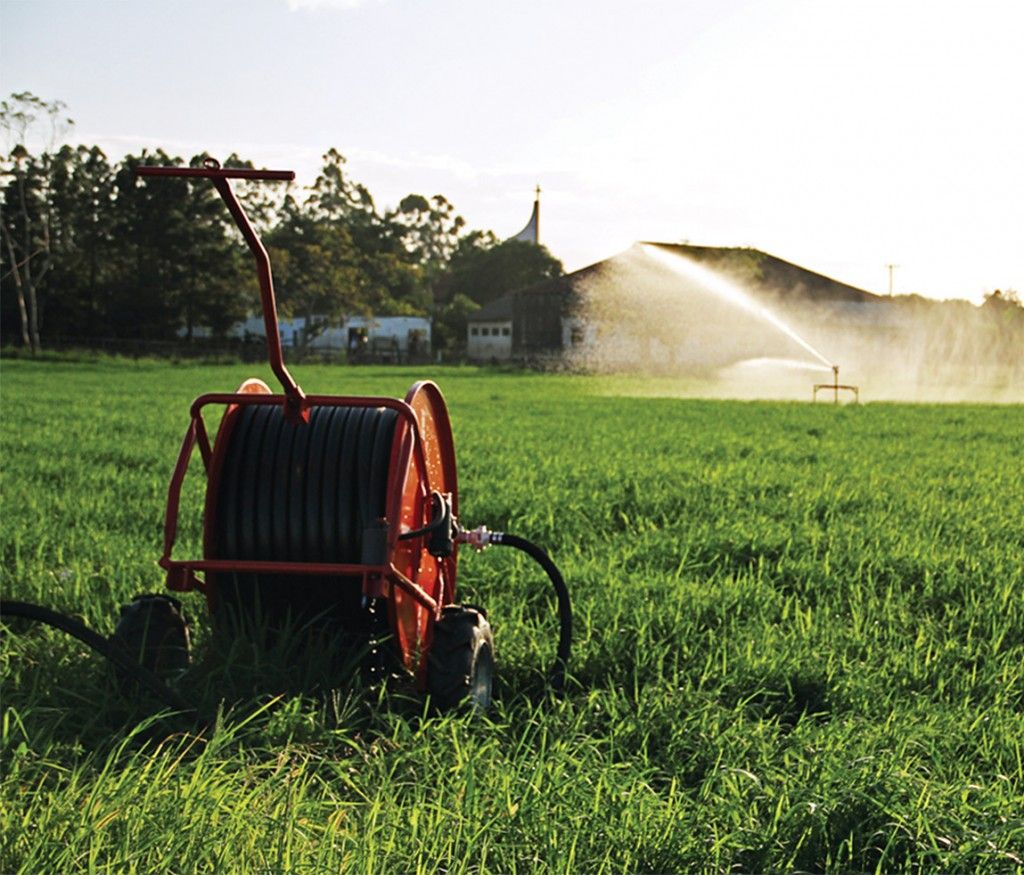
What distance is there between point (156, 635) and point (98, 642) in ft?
3.17

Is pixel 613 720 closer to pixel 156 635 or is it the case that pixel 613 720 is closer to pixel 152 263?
pixel 156 635

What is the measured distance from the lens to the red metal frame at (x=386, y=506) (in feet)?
13.1

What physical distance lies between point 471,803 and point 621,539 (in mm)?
4414

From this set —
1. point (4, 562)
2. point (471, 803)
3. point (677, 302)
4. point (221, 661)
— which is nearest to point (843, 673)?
point (471, 803)

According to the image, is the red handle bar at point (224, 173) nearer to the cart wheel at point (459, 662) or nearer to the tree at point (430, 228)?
→ the cart wheel at point (459, 662)

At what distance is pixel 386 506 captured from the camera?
4.18 metres

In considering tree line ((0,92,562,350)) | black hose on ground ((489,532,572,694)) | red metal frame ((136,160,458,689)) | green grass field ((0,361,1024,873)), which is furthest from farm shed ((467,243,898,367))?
red metal frame ((136,160,458,689))

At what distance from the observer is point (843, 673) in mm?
4797

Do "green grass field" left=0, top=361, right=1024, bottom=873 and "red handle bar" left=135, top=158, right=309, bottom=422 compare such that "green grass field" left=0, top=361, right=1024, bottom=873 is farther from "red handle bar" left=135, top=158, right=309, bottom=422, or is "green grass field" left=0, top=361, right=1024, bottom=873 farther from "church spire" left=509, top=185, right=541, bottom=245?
"church spire" left=509, top=185, right=541, bottom=245

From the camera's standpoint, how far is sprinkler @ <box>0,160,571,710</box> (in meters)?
4.19

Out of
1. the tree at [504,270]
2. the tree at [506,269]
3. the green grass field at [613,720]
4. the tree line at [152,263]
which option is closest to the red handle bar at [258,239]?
the green grass field at [613,720]

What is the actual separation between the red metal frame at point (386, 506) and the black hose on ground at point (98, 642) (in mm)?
502

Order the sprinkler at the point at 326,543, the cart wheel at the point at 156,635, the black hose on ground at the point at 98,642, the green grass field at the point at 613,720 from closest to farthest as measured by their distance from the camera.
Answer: the green grass field at the point at 613,720, the black hose on ground at the point at 98,642, the sprinkler at the point at 326,543, the cart wheel at the point at 156,635

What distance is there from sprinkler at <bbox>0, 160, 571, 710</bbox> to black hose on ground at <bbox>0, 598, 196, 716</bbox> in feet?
1.27
